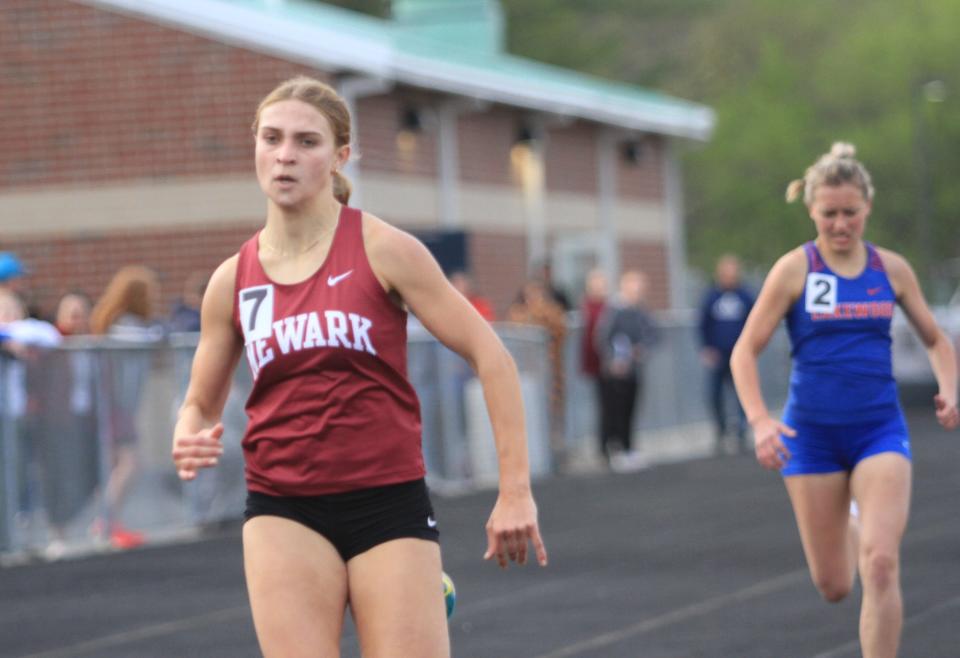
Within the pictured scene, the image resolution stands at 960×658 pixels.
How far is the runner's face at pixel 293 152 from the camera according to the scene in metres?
5.38

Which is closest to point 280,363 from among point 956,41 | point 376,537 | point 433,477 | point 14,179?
point 376,537

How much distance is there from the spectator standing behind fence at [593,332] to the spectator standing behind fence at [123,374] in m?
7.52

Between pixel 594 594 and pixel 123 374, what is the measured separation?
5.20 m

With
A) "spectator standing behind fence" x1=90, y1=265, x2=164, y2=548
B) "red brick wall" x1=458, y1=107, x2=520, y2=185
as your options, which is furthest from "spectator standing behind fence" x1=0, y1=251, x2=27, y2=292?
"red brick wall" x1=458, y1=107, x2=520, y2=185

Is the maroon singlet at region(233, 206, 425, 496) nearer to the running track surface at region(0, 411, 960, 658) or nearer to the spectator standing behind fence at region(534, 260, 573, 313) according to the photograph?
the running track surface at region(0, 411, 960, 658)

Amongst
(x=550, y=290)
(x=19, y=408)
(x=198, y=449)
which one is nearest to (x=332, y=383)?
(x=198, y=449)

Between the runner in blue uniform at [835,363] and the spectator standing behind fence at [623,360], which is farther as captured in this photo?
the spectator standing behind fence at [623,360]

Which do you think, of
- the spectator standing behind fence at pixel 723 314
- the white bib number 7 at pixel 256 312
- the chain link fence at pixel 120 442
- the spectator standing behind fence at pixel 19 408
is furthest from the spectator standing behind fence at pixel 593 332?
the white bib number 7 at pixel 256 312

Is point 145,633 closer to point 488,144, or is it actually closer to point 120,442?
point 120,442

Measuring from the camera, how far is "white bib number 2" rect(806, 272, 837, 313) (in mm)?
8133

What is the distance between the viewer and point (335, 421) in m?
5.34

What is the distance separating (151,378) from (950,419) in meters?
8.89

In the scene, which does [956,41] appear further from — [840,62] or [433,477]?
[433,477]

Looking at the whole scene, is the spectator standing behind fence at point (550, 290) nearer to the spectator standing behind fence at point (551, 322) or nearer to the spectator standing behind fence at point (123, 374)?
the spectator standing behind fence at point (551, 322)
